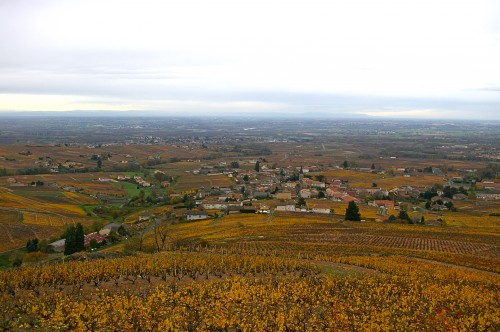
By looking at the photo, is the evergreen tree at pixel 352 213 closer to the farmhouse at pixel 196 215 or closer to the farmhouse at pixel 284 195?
the farmhouse at pixel 196 215

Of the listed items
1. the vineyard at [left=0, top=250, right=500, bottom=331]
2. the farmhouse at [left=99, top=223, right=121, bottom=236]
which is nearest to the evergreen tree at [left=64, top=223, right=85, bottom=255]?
the farmhouse at [left=99, top=223, right=121, bottom=236]

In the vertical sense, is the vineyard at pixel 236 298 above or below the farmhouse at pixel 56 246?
above

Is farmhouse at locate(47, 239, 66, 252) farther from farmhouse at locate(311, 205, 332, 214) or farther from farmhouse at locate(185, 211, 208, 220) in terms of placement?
farmhouse at locate(311, 205, 332, 214)

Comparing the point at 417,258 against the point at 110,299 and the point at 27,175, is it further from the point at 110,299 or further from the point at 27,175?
the point at 27,175

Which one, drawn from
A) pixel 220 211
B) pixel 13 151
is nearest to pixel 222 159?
pixel 13 151

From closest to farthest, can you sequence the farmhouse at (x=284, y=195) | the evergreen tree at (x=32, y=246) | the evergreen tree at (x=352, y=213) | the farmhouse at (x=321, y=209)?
the evergreen tree at (x=32, y=246)
the evergreen tree at (x=352, y=213)
the farmhouse at (x=321, y=209)
the farmhouse at (x=284, y=195)

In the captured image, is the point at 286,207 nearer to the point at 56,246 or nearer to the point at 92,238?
the point at 92,238

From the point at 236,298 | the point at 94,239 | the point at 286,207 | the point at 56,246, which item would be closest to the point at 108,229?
the point at 94,239

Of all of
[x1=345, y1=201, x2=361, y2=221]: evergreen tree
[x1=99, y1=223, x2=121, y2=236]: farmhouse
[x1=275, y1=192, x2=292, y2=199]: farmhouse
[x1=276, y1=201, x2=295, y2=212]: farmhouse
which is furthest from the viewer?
[x1=275, y1=192, x2=292, y2=199]: farmhouse

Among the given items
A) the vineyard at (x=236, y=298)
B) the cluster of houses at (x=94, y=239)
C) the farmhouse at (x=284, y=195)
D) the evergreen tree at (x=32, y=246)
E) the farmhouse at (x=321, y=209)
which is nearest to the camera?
the vineyard at (x=236, y=298)

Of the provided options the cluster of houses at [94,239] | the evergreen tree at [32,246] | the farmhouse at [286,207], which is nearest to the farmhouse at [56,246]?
the cluster of houses at [94,239]

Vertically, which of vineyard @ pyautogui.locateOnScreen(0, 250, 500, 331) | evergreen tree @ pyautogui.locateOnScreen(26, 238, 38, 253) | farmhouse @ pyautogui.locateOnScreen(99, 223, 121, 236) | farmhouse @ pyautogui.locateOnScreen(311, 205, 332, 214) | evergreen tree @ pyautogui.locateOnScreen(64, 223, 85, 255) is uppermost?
vineyard @ pyautogui.locateOnScreen(0, 250, 500, 331)

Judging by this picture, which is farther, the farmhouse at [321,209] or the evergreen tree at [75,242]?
the farmhouse at [321,209]
